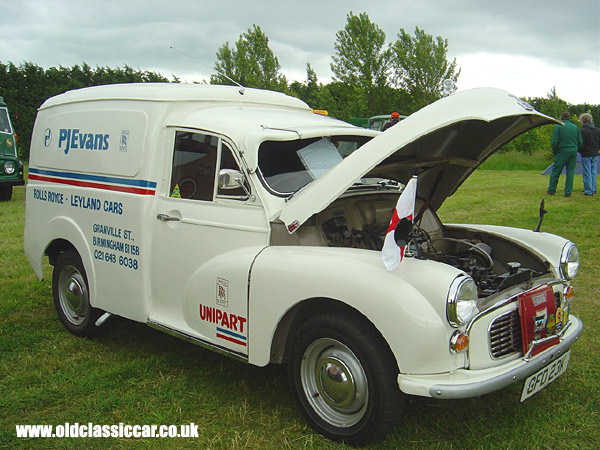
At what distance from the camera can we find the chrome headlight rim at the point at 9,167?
13.6 m

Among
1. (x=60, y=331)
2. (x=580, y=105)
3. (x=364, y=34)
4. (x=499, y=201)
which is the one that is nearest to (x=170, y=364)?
(x=60, y=331)

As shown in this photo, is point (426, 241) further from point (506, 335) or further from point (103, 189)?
point (103, 189)

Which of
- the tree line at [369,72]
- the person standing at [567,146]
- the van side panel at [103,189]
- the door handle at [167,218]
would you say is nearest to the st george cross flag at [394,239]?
the door handle at [167,218]

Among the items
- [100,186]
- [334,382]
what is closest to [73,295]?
[100,186]

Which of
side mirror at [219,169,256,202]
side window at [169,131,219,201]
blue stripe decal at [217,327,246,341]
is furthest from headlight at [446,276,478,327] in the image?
side window at [169,131,219,201]

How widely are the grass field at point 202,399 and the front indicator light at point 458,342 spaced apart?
0.65m

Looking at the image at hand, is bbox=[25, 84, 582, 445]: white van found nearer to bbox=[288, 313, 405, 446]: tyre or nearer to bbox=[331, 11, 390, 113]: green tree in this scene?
bbox=[288, 313, 405, 446]: tyre

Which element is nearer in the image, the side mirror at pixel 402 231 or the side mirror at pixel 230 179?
the side mirror at pixel 402 231

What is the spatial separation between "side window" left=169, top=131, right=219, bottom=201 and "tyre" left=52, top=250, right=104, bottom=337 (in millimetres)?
1377

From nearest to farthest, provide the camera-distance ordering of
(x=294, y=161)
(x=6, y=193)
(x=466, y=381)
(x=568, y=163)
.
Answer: (x=466, y=381) → (x=294, y=161) → (x=568, y=163) → (x=6, y=193)

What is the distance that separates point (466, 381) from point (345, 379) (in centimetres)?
67

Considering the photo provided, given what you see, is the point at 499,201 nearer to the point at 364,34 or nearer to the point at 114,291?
the point at 114,291

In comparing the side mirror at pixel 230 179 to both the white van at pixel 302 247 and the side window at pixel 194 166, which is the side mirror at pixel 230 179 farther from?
the side window at pixel 194 166

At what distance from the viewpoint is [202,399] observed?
3811mm
